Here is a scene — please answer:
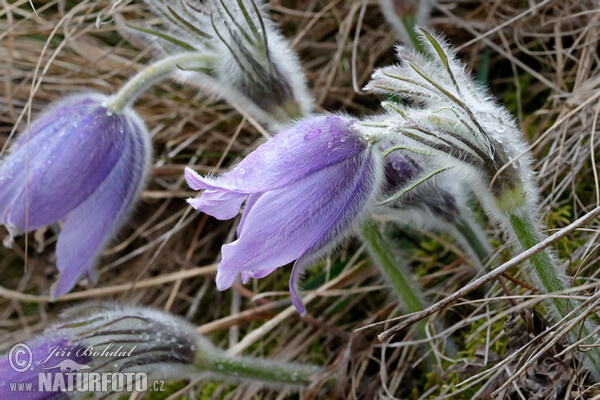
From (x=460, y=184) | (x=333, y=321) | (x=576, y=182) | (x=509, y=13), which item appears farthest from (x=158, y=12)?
(x=509, y=13)

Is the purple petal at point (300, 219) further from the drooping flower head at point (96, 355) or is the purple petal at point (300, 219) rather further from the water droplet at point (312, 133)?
the drooping flower head at point (96, 355)

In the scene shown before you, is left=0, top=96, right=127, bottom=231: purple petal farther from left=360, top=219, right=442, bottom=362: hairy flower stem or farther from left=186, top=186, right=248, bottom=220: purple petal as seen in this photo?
left=360, top=219, right=442, bottom=362: hairy flower stem

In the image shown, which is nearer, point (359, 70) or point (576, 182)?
point (576, 182)

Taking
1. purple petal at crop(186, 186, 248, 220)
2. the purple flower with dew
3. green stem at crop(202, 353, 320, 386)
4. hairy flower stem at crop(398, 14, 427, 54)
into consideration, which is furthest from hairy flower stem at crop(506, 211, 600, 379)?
hairy flower stem at crop(398, 14, 427, 54)

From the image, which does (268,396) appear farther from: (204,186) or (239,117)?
(239,117)

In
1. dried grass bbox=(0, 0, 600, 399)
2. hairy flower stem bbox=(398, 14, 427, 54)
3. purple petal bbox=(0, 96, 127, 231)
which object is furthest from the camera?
hairy flower stem bbox=(398, 14, 427, 54)

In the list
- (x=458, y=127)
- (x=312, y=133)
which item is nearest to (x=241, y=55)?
(x=312, y=133)
